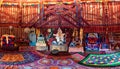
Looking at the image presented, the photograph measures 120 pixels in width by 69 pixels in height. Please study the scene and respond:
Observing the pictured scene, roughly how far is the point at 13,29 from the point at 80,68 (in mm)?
1634

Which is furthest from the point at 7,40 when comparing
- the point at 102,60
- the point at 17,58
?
the point at 102,60

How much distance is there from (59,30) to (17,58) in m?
1.03

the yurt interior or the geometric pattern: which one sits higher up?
the yurt interior

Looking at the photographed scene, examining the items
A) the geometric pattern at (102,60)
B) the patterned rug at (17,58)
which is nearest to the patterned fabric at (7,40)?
the patterned rug at (17,58)

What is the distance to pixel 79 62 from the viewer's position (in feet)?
13.4

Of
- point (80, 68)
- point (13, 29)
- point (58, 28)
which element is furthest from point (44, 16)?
point (80, 68)

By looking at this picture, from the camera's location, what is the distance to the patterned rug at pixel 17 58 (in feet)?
13.4

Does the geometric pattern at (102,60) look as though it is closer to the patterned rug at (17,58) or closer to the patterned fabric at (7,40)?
the patterned rug at (17,58)

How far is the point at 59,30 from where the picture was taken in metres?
4.34

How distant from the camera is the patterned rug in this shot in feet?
13.4

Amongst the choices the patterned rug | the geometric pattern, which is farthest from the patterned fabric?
the geometric pattern

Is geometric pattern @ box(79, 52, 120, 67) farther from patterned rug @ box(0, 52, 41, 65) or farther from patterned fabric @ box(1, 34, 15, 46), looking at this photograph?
patterned fabric @ box(1, 34, 15, 46)

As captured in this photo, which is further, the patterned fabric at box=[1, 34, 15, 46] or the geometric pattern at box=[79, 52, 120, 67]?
the patterned fabric at box=[1, 34, 15, 46]

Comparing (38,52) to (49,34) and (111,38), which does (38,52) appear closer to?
(49,34)
